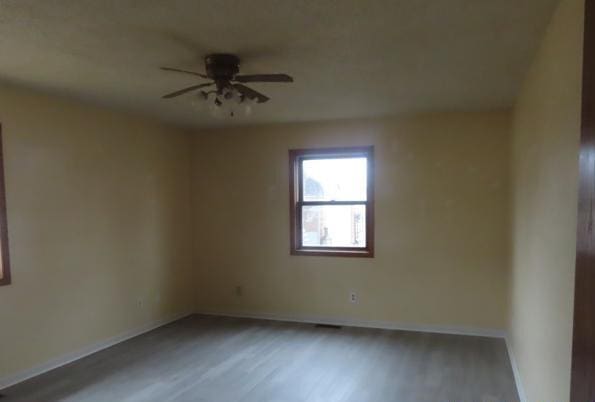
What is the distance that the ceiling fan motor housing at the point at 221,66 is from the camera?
2.68 meters

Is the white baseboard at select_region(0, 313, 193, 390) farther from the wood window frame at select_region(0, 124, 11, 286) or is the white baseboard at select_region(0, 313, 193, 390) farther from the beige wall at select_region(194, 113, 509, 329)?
the beige wall at select_region(194, 113, 509, 329)

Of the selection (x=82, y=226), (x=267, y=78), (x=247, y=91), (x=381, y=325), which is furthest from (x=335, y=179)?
(x=82, y=226)

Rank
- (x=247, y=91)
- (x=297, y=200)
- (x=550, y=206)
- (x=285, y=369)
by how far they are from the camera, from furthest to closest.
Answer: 1. (x=297, y=200)
2. (x=285, y=369)
3. (x=247, y=91)
4. (x=550, y=206)

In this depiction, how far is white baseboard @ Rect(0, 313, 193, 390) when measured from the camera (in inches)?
136

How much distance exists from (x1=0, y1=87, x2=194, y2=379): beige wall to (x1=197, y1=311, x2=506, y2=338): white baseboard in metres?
1.02

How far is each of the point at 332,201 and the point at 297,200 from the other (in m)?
0.44

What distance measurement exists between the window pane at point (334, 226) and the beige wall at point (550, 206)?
1.95 m

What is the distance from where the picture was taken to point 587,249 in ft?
4.03

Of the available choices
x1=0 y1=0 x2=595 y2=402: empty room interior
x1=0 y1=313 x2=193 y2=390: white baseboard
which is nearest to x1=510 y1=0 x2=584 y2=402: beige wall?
x1=0 y1=0 x2=595 y2=402: empty room interior

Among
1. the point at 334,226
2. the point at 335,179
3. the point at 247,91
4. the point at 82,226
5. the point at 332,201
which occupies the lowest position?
the point at 334,226

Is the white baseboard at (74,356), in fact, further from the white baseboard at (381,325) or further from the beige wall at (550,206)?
the beige wall at (550,206)

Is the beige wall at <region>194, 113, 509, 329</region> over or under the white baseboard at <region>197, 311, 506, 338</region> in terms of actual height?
over

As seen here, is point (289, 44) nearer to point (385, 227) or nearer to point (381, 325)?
point (385, 227)

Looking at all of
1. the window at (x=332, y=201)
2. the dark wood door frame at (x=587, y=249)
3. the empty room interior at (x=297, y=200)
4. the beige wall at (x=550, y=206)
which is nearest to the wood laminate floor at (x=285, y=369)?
the empty room interior at (x=297, y=200)
